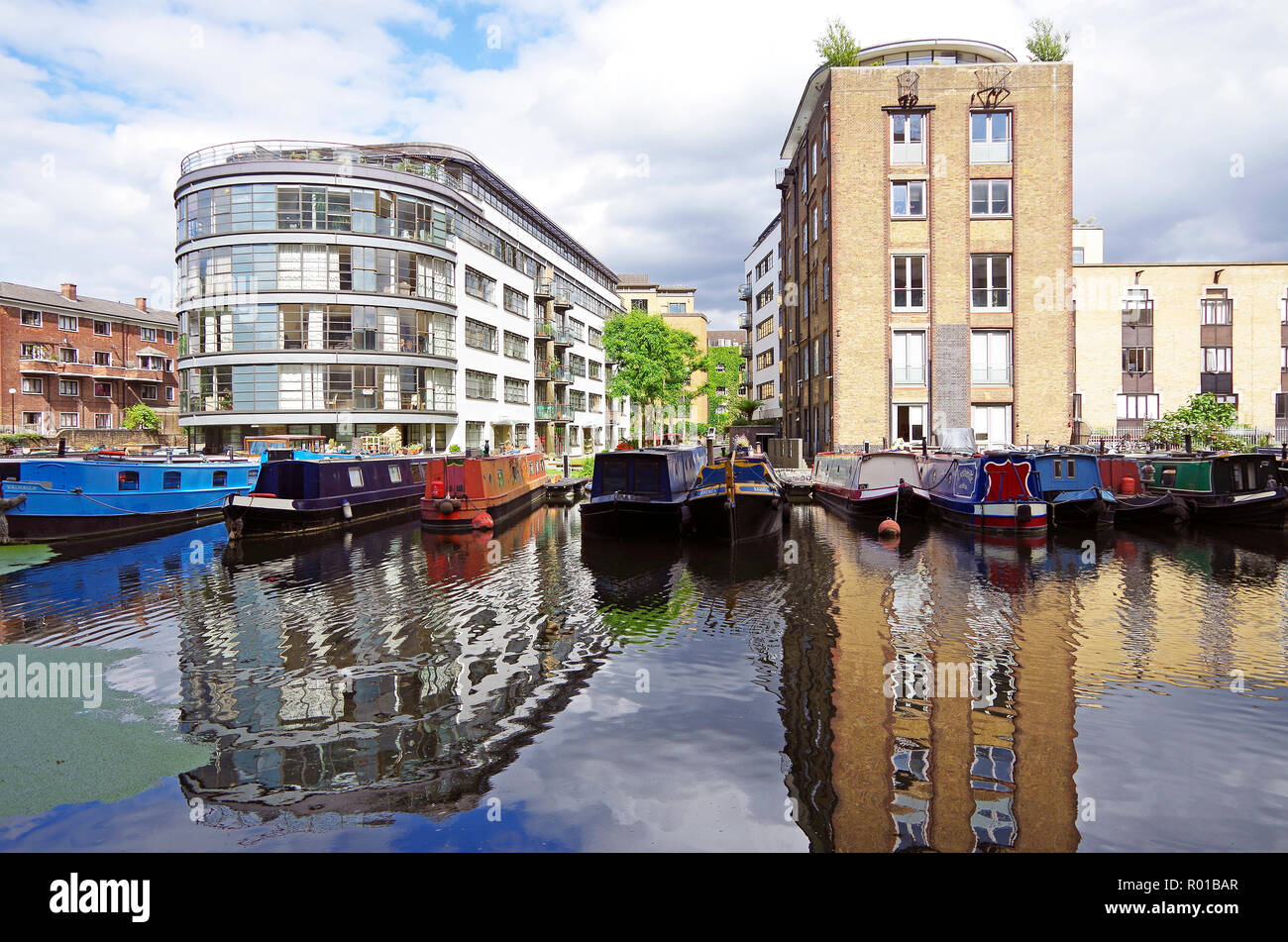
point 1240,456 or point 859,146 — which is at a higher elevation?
point 859,146

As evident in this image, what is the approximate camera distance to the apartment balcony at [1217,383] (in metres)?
41.1

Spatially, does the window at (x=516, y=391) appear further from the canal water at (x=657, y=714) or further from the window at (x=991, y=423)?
the canal water at (x=657, y=714)

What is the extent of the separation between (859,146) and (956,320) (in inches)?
369

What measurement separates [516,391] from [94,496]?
115ft

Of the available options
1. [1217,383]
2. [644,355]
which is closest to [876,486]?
[1217,383]

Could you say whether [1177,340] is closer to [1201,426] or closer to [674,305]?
[1201,426]

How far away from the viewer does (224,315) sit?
3834cm

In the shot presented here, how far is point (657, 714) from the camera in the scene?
800 centimetres

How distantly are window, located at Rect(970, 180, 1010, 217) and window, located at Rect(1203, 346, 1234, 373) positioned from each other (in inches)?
742

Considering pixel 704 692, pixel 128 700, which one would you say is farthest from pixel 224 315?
pixel 704 692

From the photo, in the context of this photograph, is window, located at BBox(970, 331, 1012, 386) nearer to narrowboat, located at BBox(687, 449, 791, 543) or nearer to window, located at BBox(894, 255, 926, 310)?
window, located at BBox(894, 255, 926, 310)

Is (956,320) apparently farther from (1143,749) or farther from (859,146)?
(1143,749)

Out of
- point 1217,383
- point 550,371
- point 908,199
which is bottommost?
point 1217,383
